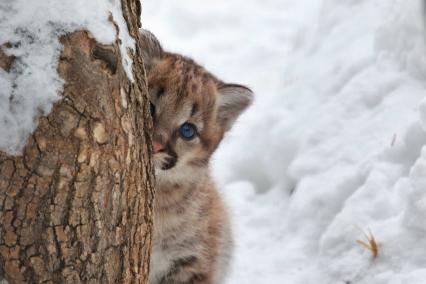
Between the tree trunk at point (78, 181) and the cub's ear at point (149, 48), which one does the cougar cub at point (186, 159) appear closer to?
the cub's ear at point (149, 48)

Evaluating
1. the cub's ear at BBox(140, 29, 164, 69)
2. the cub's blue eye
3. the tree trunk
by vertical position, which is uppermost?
the cub's ear at BBox(140, 29, 164, 69)

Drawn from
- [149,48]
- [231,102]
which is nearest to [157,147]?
[149,48]

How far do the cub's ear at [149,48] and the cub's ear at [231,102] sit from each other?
569mm

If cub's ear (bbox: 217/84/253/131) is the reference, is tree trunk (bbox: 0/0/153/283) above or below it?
below

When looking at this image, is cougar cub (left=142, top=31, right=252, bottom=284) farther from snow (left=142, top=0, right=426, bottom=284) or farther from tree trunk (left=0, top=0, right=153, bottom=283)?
tree trunk (left=0, top=0, right=153, bottom=283)

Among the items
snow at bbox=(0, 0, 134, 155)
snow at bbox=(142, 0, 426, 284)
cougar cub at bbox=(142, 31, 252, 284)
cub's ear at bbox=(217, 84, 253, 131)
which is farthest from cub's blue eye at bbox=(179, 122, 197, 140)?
snow at bbox=(0, 0, 134, 155)

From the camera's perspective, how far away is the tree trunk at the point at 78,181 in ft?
7.78

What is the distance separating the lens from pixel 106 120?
2.52 meters

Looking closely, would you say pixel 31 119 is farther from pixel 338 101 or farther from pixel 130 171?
pixel 338 101

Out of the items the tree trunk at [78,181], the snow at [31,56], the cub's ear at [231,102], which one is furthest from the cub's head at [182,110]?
the snow at [31,56]

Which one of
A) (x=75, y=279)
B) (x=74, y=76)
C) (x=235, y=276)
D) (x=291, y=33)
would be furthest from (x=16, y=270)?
(x=291, y=33)

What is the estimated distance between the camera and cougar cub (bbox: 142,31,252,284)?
4.04 metres

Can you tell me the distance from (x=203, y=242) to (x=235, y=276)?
2.86 ft

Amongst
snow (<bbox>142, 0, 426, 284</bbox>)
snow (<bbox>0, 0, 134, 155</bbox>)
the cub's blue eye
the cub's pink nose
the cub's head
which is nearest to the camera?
snow (<bbox>0, 0, 134, 155</bbox>)
